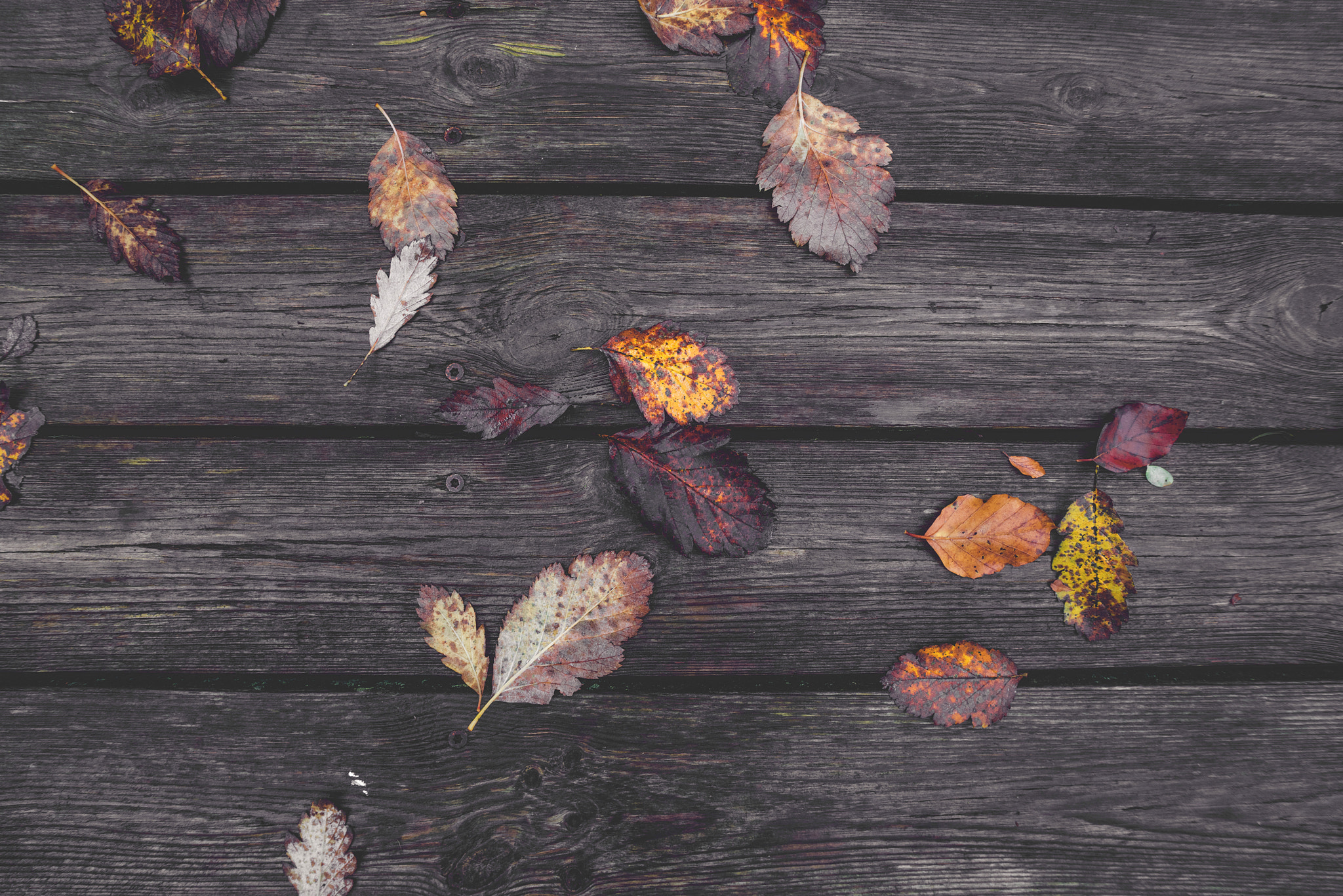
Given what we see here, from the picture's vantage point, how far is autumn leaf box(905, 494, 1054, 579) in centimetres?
113

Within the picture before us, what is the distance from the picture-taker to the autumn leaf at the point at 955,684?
112 centimetres

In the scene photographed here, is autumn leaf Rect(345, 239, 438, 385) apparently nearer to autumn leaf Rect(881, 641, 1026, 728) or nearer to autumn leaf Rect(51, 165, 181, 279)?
A: autumn leaf Rect(51, 165, 181, 279)

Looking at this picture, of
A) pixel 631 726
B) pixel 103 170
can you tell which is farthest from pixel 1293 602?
pixel 103 170

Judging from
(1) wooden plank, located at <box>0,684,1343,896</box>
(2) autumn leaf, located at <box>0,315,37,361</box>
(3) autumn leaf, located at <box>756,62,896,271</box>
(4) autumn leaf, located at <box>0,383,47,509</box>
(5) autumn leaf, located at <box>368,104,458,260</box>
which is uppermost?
(3) autumn leaf, located at <box>756,62,896,271</box>

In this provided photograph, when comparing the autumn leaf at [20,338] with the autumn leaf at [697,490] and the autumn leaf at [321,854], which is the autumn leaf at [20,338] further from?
the autumn leaf at [697,490]

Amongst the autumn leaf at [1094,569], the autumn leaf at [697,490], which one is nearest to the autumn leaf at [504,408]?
the autumn leaf at [697,490]

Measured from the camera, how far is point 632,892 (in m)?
1.09

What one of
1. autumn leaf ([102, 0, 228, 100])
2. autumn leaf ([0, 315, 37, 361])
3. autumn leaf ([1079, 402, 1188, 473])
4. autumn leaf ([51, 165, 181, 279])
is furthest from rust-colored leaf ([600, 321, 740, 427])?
autumn leaf ([0, 315, 37, 361])

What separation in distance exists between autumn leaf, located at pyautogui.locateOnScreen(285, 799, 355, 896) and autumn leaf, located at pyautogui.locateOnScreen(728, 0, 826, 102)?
145 centimetres

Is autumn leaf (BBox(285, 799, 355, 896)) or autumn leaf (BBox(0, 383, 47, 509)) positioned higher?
autumn leaf (BBox(0, 383, 47, 509))

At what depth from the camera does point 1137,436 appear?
115 centimetres

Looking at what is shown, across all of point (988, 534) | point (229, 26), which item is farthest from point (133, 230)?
point (988, 534)

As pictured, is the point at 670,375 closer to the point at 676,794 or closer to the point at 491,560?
the point at 491,560

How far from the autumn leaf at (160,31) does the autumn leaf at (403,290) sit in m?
0.49
